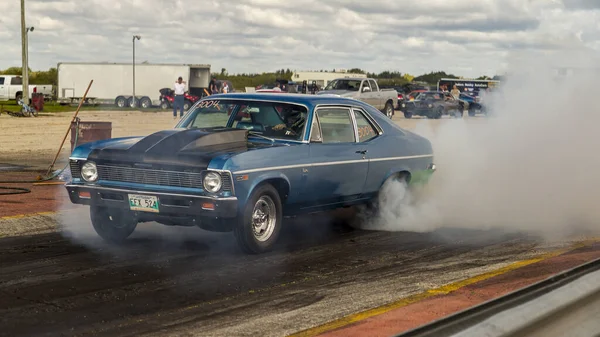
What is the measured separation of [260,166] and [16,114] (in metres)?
29.1

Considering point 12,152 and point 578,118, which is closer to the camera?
point 578,118

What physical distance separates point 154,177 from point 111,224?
104cm

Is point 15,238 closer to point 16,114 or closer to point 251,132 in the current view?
point 251,132

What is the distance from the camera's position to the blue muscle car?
7.38m

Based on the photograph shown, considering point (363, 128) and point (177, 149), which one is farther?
point (363, 128)

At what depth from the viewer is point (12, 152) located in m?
18.9

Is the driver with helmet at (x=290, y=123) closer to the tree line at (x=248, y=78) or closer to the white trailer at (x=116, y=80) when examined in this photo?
the white trailer at (x=116, y=80)

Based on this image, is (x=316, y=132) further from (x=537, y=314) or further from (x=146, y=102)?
(x=146, y=102)

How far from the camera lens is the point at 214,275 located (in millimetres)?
6906

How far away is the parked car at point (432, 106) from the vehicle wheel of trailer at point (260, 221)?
34.6m

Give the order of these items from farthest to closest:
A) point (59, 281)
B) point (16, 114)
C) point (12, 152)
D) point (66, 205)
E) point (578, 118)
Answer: point (16, 114) < point (12, 152) < point (578, 118) < point (66, 205) < point (59, 281)

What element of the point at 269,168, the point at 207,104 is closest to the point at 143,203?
the point at 269,168

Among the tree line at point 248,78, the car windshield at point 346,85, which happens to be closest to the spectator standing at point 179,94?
the car windshield at point 346,85

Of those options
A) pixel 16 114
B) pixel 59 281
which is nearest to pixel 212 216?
pixel 59 281
